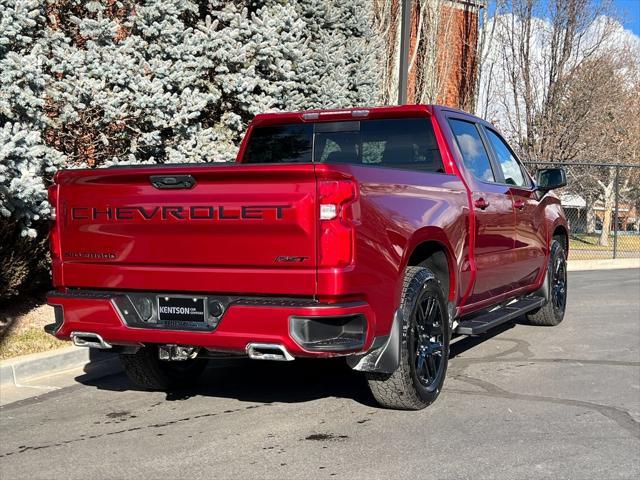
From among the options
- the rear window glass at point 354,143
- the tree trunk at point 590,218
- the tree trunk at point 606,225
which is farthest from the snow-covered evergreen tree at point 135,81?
the tree trunk at point 590,218

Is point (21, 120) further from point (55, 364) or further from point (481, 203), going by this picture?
point (481, 203)

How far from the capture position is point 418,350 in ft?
17.6

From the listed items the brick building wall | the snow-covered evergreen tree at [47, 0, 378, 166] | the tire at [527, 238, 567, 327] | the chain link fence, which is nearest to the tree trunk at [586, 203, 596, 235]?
the chain link fence

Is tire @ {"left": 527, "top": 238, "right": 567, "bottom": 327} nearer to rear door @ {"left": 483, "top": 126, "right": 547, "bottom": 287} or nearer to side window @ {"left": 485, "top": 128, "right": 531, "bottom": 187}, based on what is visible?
rear door @ {"left": 483, "top": 126, "right": 547, "bottom": 287}

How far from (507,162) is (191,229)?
3.87 metres

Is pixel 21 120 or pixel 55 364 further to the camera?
pixel 21 120

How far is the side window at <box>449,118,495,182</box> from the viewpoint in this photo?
649 centimetres

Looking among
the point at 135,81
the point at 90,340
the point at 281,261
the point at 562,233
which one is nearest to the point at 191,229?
the point at 281,261

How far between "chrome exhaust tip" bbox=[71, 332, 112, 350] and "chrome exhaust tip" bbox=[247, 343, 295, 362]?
1.06 m

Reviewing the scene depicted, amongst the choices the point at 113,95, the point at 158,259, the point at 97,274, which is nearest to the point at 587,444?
the point at 158,259

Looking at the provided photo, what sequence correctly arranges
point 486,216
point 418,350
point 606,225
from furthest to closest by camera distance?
point 606,225, point 486,216, point 418,350

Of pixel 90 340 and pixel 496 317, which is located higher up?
pixel 90 340

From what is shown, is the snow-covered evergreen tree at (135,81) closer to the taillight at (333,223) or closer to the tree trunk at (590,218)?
the taillight at (333,223)

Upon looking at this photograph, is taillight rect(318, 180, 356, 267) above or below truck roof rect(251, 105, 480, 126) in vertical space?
below
